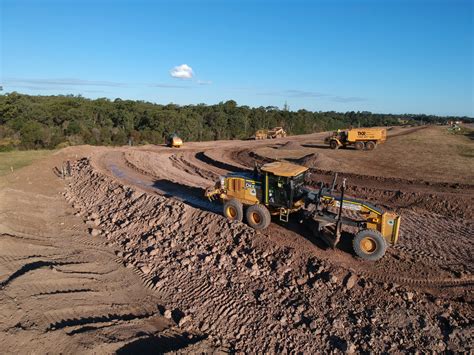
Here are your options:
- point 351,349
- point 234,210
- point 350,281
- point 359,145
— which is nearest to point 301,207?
point 234,210

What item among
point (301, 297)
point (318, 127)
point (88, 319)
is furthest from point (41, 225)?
point (318, 127)

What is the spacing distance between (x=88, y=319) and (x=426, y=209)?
47.7 ft

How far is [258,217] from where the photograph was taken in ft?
39.0

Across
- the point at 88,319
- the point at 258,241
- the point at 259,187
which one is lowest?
the point at 88,319

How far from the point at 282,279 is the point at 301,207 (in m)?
2.86

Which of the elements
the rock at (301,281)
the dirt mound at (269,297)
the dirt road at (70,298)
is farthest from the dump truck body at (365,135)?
the rock at (301,281)

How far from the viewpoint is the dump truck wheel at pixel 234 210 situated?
12.2 metres

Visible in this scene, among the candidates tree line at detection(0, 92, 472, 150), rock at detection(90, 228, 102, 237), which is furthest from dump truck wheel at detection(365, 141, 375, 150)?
rock at detection(90, 228, 102, 237)

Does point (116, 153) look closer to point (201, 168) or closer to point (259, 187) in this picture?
point (201, 168)

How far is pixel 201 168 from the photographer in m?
24.9

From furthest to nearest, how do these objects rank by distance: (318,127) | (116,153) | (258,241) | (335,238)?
(318,127) → (116,153) → (258,241) → (335,238)

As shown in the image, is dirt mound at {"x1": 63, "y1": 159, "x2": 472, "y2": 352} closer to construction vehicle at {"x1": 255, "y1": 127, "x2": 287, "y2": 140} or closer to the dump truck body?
the dump truck body

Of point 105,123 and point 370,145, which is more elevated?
point 105,123

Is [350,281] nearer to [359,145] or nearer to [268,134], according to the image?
[359,145]
